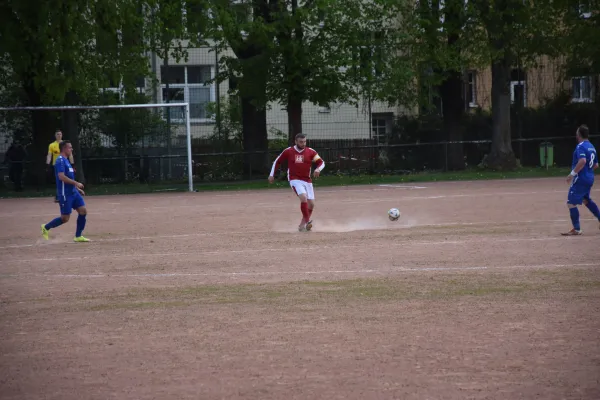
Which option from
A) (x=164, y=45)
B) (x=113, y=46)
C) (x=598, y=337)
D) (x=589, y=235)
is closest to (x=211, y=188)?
(x=164, y=45)

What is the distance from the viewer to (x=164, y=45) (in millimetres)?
36312

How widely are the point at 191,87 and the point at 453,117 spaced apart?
1465 cm

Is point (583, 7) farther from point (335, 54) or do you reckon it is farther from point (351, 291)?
point (351, 291)

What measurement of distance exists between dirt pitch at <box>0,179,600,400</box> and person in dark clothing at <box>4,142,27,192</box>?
1402 centimetres

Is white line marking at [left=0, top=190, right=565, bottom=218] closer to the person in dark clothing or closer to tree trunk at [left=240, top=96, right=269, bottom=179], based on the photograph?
the person in dark clothing

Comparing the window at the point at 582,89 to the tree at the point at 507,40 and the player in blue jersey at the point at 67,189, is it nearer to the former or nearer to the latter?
the tree at the point at 507,40

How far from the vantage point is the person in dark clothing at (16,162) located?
113 ft

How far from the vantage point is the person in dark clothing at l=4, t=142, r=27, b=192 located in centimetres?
3453

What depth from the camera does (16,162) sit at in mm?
34656

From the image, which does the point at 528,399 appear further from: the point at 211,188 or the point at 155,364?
the point at 211,188

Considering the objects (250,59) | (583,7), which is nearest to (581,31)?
(583,7)

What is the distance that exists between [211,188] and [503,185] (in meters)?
10.0

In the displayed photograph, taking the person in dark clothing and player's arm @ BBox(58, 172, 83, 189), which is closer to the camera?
player's arm @ BBox(58, 172, 83, 189)

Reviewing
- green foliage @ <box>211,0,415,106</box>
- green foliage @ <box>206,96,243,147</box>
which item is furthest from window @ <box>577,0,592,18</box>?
green foliage @ <box>206,96,243,147</box>
